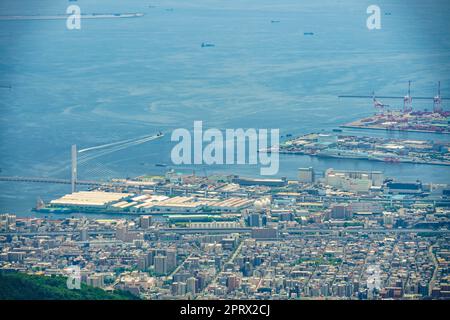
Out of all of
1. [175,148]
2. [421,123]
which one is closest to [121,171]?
[175,148]

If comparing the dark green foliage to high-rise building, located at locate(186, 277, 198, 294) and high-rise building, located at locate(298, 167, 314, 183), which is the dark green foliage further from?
high-rise building, located at locate(298, 167, 314, 183)

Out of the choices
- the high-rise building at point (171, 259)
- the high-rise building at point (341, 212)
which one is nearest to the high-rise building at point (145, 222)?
the high-rise building at point (171, 259)

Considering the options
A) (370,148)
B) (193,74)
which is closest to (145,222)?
(370,148)

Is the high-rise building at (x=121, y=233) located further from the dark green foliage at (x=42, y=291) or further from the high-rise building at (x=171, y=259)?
the dark green foliage at (x=42, y=291)

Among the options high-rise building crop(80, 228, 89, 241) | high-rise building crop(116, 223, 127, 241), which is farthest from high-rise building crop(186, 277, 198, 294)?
high-rise building crop(80, 228, 89, 241)

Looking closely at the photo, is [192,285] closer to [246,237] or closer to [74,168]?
[246,237]

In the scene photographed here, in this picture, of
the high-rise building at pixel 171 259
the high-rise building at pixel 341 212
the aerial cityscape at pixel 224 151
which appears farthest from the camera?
the high-rise building at pixel 341 212
